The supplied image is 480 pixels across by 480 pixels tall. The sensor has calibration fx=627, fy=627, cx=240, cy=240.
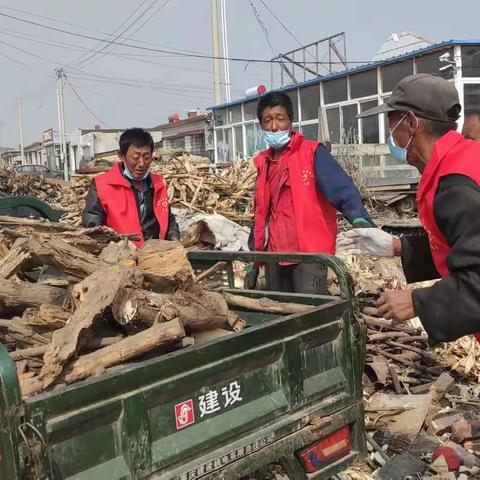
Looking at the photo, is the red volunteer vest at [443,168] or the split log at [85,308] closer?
the split log at [85,308]

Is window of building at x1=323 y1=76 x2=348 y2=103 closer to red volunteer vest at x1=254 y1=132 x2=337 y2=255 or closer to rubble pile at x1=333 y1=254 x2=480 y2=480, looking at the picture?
rubble pile at x1=333 y1=254 x2=480 y2=480

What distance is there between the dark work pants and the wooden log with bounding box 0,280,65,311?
5.70 ft

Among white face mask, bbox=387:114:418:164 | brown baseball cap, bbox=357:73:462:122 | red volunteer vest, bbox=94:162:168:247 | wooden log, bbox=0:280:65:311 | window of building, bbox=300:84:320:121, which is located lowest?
wooden log, bbox=0:280:65:311

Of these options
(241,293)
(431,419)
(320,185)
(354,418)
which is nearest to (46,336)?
(241,293)

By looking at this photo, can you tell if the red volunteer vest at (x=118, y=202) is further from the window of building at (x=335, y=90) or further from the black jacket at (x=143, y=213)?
the window of building at (x=335, y=90)

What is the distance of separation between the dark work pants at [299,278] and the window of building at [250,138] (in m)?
19.6

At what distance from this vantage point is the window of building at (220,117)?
25.5m

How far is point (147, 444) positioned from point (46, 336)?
2.54ft

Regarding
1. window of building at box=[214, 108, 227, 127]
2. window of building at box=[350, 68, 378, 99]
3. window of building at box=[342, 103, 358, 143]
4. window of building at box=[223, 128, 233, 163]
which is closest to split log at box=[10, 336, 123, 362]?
window of building at box=[342, 103, 358, 143]

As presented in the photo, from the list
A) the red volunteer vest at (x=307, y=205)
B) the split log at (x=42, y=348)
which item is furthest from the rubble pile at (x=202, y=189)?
the split log at (x=42, y=348)

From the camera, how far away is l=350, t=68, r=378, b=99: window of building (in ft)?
59.1

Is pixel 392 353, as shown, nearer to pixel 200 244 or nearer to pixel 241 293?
pixel 200 244

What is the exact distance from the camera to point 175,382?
2.19 metres

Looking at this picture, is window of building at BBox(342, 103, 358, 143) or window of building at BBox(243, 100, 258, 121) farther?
window of building at BBox(243, 100, 258, 121)
